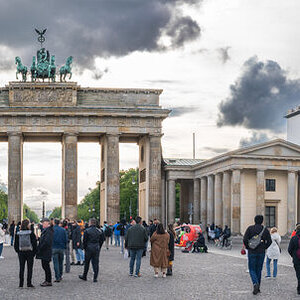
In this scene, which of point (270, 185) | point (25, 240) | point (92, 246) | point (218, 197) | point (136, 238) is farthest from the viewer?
point (218, 197)

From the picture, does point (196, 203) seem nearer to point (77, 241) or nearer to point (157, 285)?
point (77, 241)

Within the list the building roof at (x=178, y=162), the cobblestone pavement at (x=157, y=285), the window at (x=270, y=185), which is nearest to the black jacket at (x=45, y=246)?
the cobblestone pavement at (x=157, y=285)

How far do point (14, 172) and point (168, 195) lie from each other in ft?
55.9

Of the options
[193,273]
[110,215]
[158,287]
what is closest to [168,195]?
[110,215]

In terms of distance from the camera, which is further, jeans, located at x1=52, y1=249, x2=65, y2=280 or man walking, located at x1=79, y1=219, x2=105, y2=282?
jeans, located at x1=52, y1=249, x2=65, y2=280

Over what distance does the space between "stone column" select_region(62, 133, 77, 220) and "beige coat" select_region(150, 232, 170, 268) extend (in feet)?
160

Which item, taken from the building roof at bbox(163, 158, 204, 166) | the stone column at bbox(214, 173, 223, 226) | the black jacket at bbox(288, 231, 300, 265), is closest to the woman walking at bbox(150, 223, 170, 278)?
the black jacket at bbox(288, 231, 300, 265)

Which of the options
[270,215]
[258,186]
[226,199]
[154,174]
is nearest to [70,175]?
[154,174]

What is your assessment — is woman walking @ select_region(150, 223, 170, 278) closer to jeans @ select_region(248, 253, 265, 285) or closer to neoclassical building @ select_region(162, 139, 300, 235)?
jeans @ select_region(248, 253, 265, 285)

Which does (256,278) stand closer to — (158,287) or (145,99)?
(158,287)

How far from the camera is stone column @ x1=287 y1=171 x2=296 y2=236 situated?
63.5 m

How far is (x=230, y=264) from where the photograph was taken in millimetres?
31953

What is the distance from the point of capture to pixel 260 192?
62.9 meters

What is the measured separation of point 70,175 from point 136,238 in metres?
48.8
